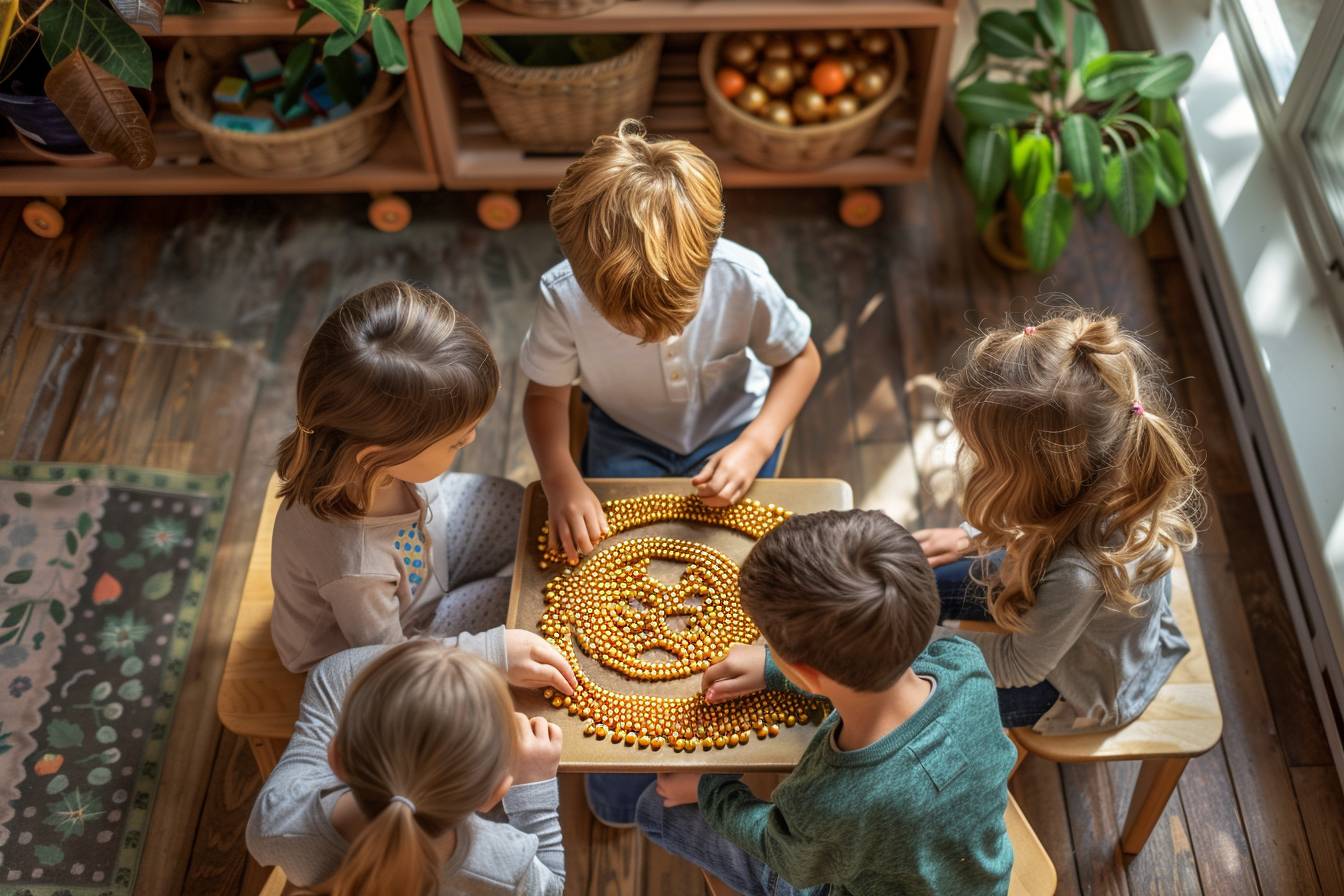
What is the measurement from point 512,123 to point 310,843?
173 centimetres

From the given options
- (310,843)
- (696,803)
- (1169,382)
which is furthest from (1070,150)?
(310,843)

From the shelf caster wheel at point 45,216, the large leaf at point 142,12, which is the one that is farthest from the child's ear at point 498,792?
the shelf caster wheel at point 45,216

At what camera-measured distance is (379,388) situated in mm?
1487

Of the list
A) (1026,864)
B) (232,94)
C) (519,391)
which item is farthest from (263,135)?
(1026,864)

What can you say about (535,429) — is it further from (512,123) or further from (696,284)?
(512,123)

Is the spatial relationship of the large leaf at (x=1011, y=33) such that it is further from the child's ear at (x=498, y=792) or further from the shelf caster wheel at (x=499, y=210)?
the child's ear at (x=498, y=792)

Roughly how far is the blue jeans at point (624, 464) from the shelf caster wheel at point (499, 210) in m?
0.91

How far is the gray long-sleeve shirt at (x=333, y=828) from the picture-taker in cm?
137

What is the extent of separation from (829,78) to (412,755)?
1.82 meters

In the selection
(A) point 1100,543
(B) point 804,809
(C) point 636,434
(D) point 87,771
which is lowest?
(D) point 87,771

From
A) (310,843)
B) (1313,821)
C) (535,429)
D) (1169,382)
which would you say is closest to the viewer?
(310,843)

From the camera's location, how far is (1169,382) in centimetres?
258

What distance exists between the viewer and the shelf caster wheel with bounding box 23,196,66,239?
2.78 m

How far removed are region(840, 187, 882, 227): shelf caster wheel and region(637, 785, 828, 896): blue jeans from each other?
1592 mm
